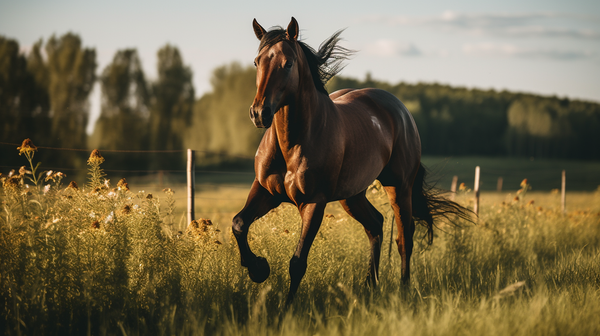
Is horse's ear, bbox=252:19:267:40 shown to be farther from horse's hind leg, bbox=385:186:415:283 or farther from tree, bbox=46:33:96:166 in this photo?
tree, bbox=46:33:96:166

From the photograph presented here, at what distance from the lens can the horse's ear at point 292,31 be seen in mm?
3619

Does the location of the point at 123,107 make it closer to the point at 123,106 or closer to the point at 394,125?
the point at 123,106

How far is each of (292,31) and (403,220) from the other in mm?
2807

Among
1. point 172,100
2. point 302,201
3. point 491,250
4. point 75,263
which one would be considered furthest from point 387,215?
point 172,100

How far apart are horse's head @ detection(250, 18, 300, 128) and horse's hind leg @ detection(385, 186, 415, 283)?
2.31m

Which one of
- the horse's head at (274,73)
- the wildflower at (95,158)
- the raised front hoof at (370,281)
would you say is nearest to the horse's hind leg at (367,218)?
the raised front hoof at (370,281)

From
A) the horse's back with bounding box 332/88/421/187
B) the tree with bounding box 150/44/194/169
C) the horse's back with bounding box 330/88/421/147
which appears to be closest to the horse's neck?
the horse's back with bounding box 330/88/421/147

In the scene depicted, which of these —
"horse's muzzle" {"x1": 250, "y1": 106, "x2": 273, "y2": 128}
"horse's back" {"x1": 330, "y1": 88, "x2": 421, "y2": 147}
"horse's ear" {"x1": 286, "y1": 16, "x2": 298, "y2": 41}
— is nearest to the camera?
"horse's muzzle" {"x1": 250, "y1": 106, "x2": 273, "y2": 128}

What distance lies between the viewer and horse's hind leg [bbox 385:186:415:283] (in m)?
5.36

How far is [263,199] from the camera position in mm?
3967

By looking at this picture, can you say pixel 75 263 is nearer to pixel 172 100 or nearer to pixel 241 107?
pixel 241 107

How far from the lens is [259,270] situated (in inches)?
154

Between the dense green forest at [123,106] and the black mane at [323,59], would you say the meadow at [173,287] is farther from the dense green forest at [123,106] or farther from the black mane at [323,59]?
the dense green forest at [123,106]

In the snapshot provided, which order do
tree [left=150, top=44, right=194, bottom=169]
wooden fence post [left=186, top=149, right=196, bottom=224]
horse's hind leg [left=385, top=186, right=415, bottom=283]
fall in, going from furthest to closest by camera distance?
tree [left=150, top=44, right=194, bottom=169]
wooden fence post [left=186, top=149, right=196, bottom=224]
horse's hind leg [left=385, top=186, right=415, bottom=283]
